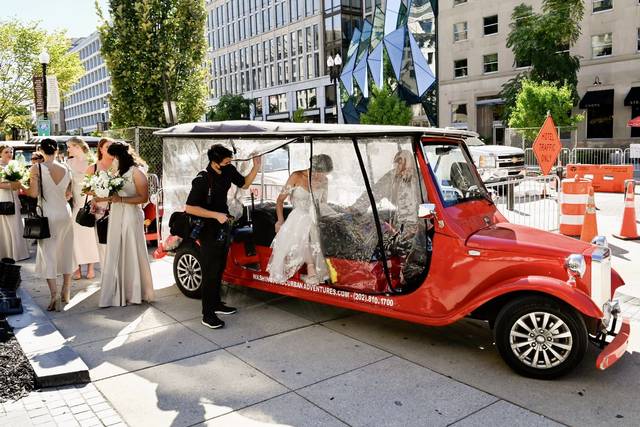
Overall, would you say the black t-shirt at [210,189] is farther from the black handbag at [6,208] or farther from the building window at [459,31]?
the building window at [459,31]

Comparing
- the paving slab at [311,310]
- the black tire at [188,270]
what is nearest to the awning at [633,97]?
the paving slab at [311,310]

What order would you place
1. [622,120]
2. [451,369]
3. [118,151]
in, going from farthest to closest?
1. [622,120]
2. [118,151]
3. [451,369]

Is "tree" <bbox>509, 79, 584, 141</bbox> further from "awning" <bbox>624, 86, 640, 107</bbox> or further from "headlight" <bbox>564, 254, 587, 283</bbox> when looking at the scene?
"headlight" <bbox>564, 254, 587, 283</bbox>

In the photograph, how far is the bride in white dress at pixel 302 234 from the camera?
611 centimetres

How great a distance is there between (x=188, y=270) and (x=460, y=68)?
41.6 metres

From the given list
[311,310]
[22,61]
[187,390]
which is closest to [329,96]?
→ [22,61]

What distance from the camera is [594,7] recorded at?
35.9 m

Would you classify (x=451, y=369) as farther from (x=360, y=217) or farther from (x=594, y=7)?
(x=594, y=7)

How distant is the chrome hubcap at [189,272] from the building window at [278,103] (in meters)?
67.0

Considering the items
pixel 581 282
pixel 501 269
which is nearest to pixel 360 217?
pixel 501 269

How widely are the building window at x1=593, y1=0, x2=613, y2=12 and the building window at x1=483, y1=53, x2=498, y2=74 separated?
24.6 ft

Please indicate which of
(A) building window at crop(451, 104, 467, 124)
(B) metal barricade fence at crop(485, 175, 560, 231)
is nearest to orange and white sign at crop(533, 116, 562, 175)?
(B) metal barricade fence at crop(485, 175, 560, 231)

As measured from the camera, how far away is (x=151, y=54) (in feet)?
55.6

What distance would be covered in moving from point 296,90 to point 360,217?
66.5 meters
